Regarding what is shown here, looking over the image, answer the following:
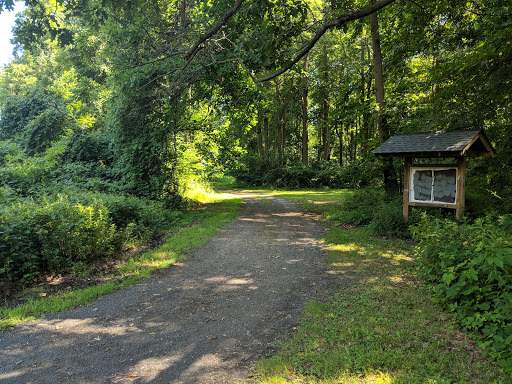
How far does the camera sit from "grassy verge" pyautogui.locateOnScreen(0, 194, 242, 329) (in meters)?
5.22

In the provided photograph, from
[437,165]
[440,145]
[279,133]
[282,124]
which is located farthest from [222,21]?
[279,133]

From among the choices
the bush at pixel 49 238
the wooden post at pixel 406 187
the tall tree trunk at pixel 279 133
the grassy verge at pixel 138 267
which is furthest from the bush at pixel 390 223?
the tall tree trunk at pixel 279 133

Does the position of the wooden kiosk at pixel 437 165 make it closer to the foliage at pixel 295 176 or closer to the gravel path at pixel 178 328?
the gravel path at pixel 178 328

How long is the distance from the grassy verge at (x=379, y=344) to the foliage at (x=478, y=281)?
18 centimetres

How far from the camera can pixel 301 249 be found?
8594 mm

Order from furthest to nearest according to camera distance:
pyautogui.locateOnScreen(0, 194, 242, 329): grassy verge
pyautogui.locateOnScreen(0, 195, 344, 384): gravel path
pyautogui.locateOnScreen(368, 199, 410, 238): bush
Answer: pyautogui.locateOnScreen(368, 199, 410, 238): bush
pyautogui.locateOnScreen(0, 194, 242, 329): grassy verge
pyautogui.locateOnScreen(0, 195, 344, 384): gravel path

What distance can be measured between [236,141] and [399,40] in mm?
8372

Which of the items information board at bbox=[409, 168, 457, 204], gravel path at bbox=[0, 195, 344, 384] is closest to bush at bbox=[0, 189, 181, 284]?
gravel path at bbox=[0, 195, 344, 384]

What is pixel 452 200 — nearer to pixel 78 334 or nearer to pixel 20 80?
pixel 78 334

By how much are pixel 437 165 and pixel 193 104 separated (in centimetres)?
1016

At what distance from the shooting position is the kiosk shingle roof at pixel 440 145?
26.3 feet

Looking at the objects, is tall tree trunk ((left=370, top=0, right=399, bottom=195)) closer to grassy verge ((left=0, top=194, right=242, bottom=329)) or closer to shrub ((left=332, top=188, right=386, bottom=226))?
shrub ((left=332, top=188, right=386, bottom=226))

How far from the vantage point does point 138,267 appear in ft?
24.1

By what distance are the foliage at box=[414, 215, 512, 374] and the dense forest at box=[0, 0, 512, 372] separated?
3.8 inches
